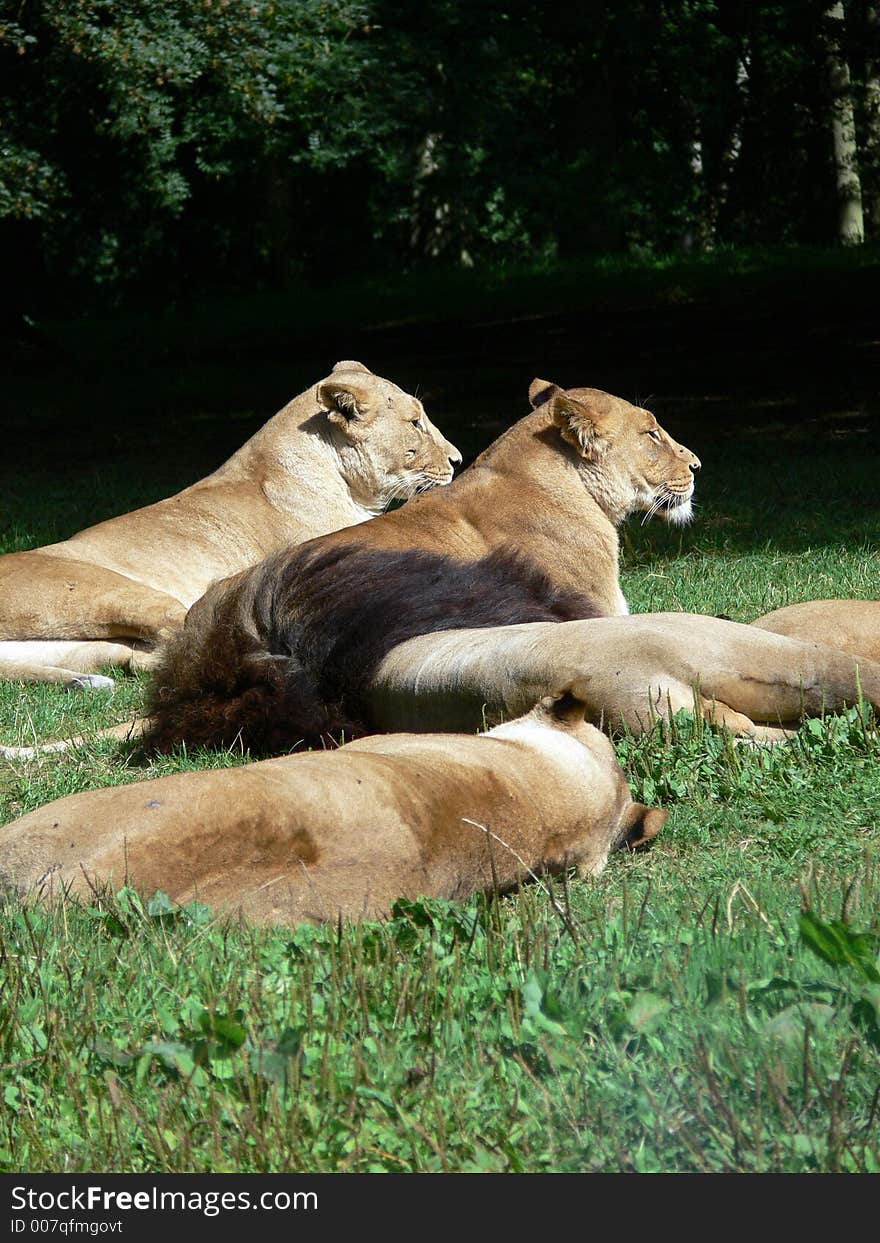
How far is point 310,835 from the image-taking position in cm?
361

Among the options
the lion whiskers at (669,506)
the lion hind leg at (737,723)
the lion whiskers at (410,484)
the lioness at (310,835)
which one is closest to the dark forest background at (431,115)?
the lion whiskers at (410,484)

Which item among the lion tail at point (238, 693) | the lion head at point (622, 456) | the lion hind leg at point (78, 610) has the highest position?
the lion head at point (622, 456)

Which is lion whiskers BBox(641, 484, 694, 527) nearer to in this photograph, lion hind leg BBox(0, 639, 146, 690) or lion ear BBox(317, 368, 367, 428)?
lion ear BBox(317, 368, 367, 428)

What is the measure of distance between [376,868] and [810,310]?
19.9 m

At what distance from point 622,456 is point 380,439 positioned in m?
2.26

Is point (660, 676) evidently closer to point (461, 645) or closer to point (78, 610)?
point (461, 645)

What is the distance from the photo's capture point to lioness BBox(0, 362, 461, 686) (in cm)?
816

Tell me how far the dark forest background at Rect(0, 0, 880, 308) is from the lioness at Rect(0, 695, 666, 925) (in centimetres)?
1398

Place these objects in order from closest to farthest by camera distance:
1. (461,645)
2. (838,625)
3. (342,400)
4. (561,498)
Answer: (461,645)
(838,625)
(561,498)
(342,400)

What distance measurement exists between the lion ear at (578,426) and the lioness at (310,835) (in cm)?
332

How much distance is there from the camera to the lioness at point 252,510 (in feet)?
26.8

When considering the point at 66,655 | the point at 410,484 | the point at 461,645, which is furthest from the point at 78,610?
the point at 461,645

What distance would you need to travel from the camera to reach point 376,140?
24.8 metres

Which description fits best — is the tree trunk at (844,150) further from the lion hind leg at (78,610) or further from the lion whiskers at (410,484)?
the lion hind leg at (78,610)
